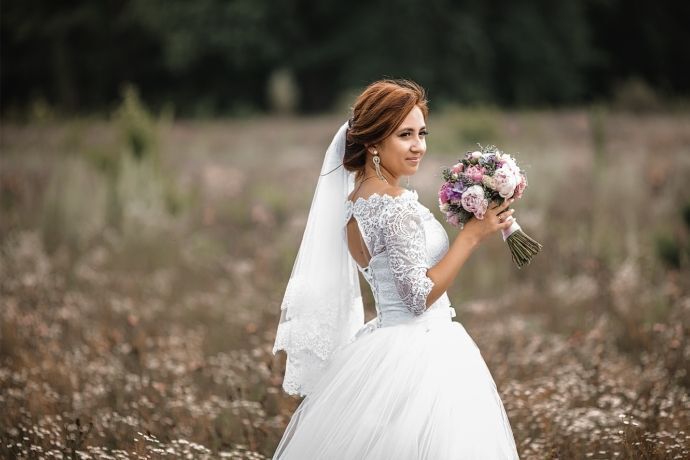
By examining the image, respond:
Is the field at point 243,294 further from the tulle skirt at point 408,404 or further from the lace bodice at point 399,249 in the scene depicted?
the tulle skirt at point 408,404

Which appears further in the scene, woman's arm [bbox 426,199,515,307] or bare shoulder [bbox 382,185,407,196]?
bare shoulder [bbox 382,185,407,196]

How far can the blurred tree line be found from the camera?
28984 millimetres

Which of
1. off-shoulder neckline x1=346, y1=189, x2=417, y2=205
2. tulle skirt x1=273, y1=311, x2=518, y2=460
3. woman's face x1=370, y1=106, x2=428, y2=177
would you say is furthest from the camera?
woman's face x1=370, y1=106, x2=428, y2=177

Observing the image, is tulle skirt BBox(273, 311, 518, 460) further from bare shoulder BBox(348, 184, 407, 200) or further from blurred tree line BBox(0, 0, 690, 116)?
blurred tree line BBox(0, 0, 690, 116)

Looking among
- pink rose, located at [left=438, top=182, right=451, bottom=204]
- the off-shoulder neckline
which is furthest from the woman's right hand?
the off-shoulder neckline

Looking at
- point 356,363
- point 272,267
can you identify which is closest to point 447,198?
point 356,363

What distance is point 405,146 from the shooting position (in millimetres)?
3152

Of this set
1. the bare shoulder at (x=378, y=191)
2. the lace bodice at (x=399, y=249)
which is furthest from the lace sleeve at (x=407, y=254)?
the bare shoulder at (x=378, y=191)

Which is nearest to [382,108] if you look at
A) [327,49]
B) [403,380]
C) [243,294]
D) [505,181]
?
[505,181]

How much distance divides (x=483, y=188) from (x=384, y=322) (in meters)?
0.70

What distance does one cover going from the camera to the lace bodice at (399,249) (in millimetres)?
2949

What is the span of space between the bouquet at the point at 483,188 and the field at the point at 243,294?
0.43 feet

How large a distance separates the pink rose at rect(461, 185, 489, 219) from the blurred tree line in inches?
980

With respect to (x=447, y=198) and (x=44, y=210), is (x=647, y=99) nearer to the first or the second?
(x=44, y=210)
